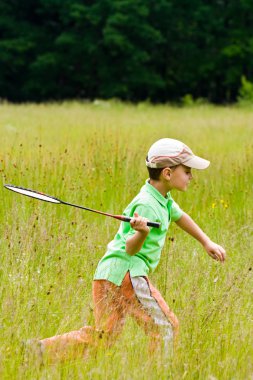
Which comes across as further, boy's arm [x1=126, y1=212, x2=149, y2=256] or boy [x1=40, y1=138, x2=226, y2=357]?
boy [x1=40, y1=138, x2=226, y2=357]

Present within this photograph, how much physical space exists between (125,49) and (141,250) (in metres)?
32.7

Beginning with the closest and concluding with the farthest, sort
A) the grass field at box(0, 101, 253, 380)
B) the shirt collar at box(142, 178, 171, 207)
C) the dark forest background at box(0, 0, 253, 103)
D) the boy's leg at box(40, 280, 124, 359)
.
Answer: the grass field at box(0, 101, 253, 380) < the boy's leg at box(40, 280, 124, 359) < the shirt collar at box(142, 178, 171, 207) < the dark forest background at box(0, 0, 253, 103)

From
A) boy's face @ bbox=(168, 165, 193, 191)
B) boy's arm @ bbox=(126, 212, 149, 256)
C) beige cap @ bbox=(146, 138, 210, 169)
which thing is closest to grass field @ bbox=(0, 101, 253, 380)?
boy's arm @ bbox=(126, 212, 149, 256)

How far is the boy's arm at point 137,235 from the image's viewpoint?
13.6ft

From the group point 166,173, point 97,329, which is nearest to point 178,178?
point 166,173

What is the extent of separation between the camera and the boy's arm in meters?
4.13

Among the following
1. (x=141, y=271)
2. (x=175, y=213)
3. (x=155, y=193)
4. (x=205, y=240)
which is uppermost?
(x=155, y=193)

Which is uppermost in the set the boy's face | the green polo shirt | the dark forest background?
the boy's face

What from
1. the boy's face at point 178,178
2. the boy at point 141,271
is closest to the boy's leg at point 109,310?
the boy at point 141,271

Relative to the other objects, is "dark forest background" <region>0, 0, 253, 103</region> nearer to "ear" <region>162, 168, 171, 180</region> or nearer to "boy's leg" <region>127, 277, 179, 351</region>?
"ear" <region>162, 168, 171, 180</region>

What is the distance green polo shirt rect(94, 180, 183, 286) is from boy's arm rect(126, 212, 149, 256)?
98mm

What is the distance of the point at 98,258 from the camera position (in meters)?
5.97

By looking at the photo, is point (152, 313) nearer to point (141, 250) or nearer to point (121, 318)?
point (121, 318)

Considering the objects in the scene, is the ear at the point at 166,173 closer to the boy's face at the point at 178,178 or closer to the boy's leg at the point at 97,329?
the boy's face at the point at 178,178
